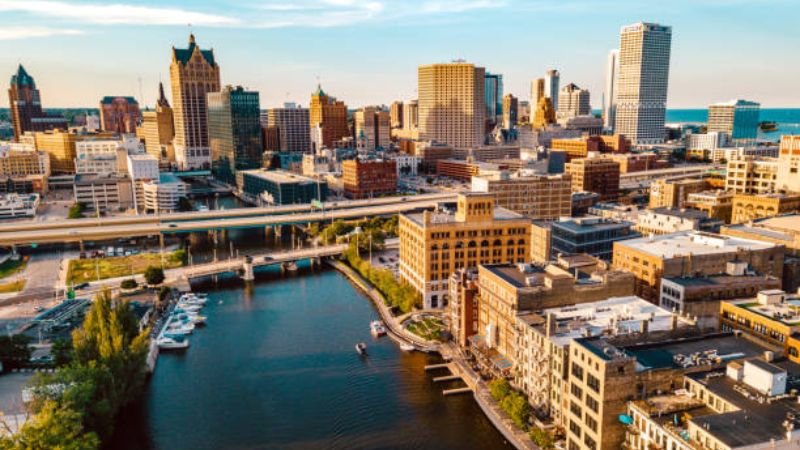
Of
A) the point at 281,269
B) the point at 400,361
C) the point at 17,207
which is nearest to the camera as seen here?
the point at 400,361

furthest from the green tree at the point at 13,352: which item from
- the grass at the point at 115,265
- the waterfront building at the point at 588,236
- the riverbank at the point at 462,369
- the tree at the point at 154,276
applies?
the waterfront building at the point at 588,236

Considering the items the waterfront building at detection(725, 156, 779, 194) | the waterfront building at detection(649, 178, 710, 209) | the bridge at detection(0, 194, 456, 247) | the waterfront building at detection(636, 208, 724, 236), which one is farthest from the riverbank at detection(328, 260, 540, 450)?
the waterfront building at detection(725, 156, 779, 194)

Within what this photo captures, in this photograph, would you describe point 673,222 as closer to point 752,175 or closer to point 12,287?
point 752,175

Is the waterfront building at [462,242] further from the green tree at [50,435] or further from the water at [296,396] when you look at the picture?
the green tree at [50,435]

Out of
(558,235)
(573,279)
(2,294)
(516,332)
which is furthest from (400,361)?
(2,294)

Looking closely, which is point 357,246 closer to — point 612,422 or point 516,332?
point 516,332

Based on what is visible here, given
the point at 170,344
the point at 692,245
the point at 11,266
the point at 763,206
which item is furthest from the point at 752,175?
the point at 11,266

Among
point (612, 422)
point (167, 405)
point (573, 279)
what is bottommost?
point (167, 405)
